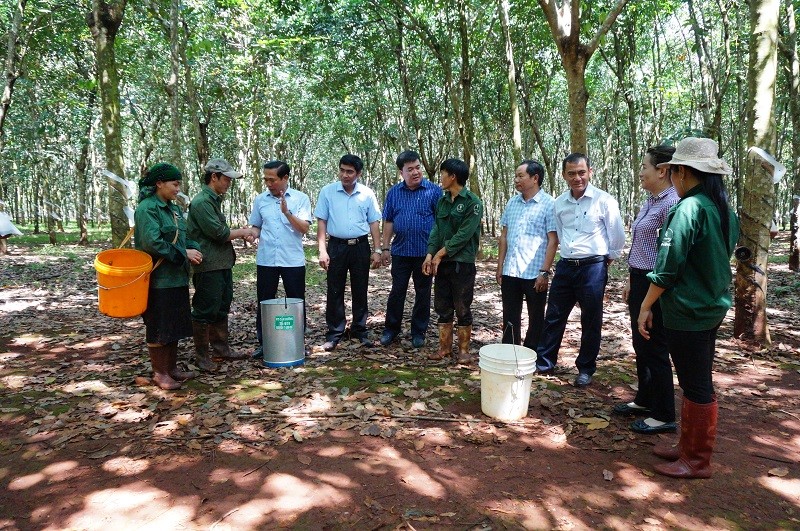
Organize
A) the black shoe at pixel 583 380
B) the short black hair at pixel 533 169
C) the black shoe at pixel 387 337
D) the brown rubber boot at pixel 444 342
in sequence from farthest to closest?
the black shoe at pixel 387 337
the brown rubber boot at pixel 444 342
the short black hair at pixel 533 169
the black shoe at pixel 583 380

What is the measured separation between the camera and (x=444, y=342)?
558cm

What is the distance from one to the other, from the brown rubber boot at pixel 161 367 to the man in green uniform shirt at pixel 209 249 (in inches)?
17.0

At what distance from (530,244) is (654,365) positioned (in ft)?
5.39

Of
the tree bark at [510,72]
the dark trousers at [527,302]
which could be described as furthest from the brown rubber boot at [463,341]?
the tree bark at [510,72]

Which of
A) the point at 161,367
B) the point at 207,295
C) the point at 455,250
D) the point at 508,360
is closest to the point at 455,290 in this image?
the point at 455,250

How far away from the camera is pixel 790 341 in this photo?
5938 millimetres

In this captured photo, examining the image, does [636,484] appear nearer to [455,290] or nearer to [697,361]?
[697,361]

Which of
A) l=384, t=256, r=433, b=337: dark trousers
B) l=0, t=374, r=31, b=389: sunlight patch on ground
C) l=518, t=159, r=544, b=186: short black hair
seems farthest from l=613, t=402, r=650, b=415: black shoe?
l=0, t=374, r=31, b=389: sunlight patch on ground

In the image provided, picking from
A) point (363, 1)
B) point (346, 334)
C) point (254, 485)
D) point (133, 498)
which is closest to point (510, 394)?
point (254, 485)

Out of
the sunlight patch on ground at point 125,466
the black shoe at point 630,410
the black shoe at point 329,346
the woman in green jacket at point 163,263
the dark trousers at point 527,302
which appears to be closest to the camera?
the sunlight patch on ground at point 125,466

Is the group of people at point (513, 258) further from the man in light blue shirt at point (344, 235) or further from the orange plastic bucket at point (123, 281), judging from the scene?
the orange plastic bucket at point (123, 281)

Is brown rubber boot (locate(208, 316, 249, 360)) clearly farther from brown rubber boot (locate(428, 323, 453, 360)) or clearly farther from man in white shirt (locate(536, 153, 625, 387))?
man in white shirt (locate(536, 153, 625, 387))

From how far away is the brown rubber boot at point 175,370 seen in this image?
15.4ft

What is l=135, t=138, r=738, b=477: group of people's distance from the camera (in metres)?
3.05
